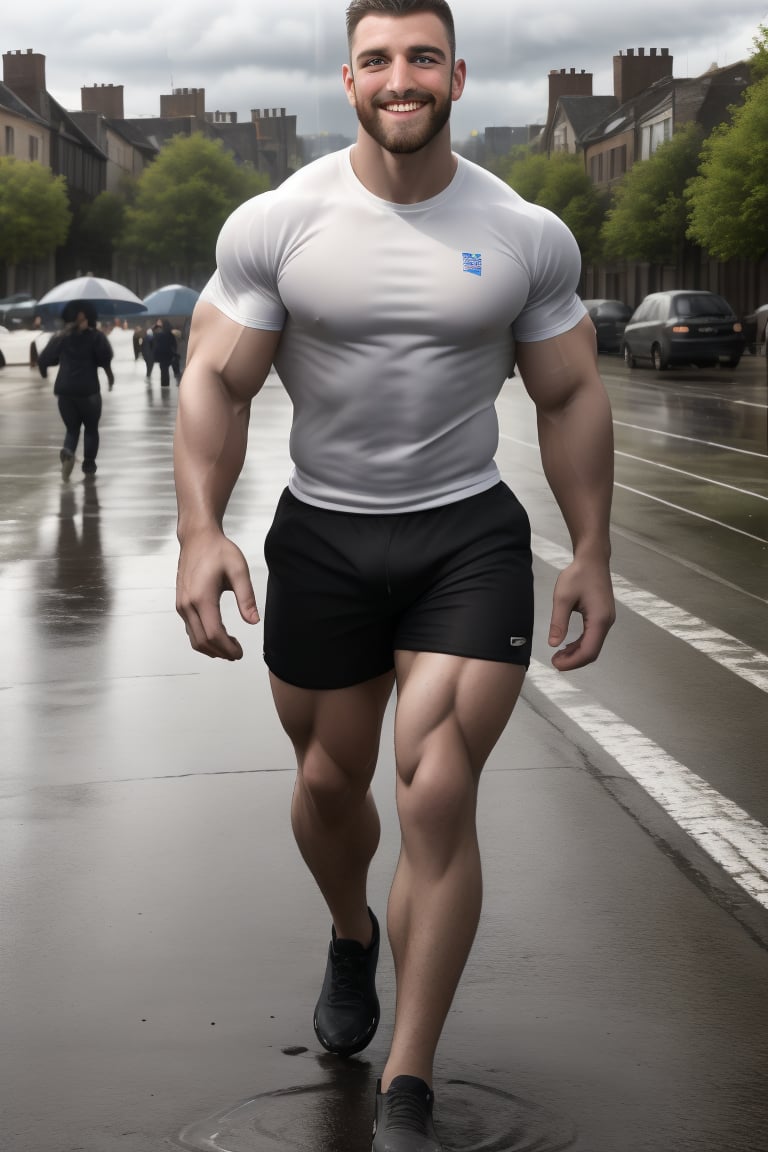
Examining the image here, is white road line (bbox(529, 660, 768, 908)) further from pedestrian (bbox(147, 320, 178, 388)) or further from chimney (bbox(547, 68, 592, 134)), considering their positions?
chimney (bbox(547, 68, 592, 134))

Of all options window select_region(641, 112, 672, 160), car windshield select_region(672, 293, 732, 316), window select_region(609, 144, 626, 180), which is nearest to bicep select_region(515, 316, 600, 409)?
car windshield select_region(672, 293, 732, 316)

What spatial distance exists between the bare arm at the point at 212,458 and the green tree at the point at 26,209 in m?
85.3

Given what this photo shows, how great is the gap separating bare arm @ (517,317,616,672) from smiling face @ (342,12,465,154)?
456 mm

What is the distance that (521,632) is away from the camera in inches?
139

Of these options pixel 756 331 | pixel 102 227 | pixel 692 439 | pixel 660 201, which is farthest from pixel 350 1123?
pixel 102 227

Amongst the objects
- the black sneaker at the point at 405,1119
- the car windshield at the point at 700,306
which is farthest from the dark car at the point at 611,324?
the black sneaker at the point at 405,1119

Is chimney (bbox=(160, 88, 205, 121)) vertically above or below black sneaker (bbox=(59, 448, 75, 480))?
above

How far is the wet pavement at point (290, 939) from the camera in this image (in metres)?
3.53

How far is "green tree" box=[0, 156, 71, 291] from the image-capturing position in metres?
86.8

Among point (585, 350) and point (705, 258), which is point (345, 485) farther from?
point (705, 258)

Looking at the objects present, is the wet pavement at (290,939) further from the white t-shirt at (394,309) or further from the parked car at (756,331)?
the parked car at (756,331)

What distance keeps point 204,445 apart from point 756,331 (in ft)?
172

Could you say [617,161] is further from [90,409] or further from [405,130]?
[405,130]

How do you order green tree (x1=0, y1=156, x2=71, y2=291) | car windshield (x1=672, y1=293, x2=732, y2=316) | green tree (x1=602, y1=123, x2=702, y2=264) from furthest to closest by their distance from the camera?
green tree (x1=0, y1=156, x2=71, y2=291)
green tree (x1=602, y1=123, x2=702, y2=264)
car windshield (x1=672, y1=293, x2=732, y2=316)
